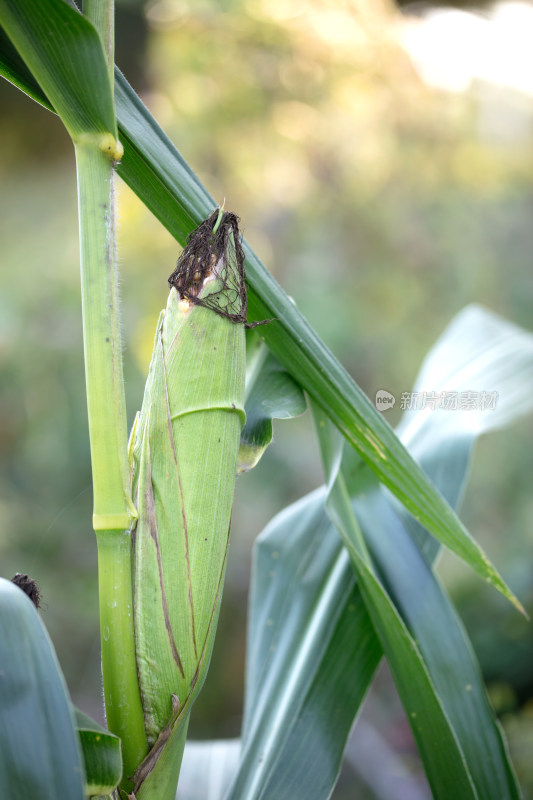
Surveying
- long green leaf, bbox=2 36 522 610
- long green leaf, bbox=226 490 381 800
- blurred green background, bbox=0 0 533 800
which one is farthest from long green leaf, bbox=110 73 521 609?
blurred green background, bbox=0 0 533 800

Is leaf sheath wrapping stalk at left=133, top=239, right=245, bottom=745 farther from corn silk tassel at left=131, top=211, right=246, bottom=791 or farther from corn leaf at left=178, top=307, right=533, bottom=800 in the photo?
corn leaf at left=178, top=307, right=533, bottom=800

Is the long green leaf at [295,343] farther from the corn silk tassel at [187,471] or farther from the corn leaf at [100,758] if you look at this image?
the corn leaf at [100,758]

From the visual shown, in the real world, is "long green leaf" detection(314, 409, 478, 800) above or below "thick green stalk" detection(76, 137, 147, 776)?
below

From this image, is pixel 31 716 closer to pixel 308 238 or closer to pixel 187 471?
pixel 187 471

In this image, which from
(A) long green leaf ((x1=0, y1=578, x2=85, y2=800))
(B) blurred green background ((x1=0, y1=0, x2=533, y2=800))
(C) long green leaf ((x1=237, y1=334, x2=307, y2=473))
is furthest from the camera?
(B) blurred green background ((x1=0, y1=0, x2=533, y2=800))

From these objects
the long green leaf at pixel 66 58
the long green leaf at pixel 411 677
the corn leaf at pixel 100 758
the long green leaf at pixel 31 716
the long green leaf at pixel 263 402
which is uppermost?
the long green leaf at pixel 66 58

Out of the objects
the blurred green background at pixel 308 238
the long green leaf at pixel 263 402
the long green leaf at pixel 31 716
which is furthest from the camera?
the blurred green background at pixel 308 238

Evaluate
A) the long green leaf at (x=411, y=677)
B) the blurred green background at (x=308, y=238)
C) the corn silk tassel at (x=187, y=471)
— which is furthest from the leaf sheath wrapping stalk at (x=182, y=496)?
the blurred green background at (x=308, y=238)

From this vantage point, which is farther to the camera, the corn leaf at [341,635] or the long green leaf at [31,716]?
the corn leaf at [341,635]
